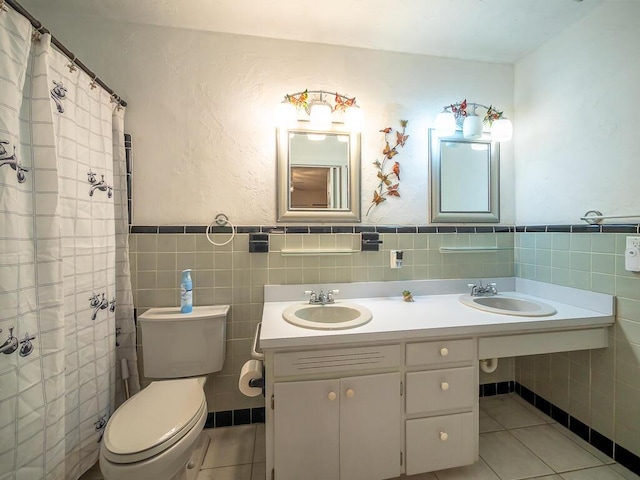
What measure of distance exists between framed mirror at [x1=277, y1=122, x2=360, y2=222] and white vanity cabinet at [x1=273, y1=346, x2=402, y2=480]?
2.73 ft

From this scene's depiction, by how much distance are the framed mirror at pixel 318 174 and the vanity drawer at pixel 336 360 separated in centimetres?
80

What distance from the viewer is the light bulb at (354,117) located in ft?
5.24

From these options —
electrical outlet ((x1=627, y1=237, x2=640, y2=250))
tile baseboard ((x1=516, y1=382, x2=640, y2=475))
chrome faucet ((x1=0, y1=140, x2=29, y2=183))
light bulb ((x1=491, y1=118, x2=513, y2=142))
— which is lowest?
tile baseboard ((x1=516, y1=382, x2=640, y2=475))

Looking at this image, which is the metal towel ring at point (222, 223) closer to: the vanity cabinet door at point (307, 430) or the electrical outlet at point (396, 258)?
the vanity cabinet door at point (307, 430)

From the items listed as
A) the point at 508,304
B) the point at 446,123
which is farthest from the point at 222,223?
the point at 508,304

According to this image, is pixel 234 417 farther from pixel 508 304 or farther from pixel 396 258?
pixel 508 304

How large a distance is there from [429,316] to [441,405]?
385mm

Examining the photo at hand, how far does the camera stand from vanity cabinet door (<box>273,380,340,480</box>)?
3.53 ft

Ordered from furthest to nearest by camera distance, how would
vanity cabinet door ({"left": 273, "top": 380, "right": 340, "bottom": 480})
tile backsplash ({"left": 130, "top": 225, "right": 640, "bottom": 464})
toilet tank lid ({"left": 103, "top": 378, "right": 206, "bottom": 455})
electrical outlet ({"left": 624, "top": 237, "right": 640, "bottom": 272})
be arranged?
tile backsplash ({"left": 130, "top": 225, "right": 640, "bottom": 464}) → electrical outlet ({"left": 624, "top": 237, "right": 640, "bottom": 272}) → vanity cabinet door ({"left": 273, "top": 380, "right": 340, "bottom": 480}) → toilet tank lid ({"left": 103, "top": 378, "right": 206, "bottom": 455})

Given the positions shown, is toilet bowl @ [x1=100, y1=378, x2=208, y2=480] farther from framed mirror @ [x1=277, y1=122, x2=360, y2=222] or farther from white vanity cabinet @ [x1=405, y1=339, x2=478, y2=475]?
framed mirror @ [x1=277, y1=122, x2=360, y2=222]

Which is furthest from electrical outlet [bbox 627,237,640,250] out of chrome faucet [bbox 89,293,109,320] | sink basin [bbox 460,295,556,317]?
chrome faucet [bbox 89,293,109,320]

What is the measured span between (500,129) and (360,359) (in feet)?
5.58

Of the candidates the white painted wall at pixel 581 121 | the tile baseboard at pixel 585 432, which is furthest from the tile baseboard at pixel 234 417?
the white painted wall at pixel 581 121

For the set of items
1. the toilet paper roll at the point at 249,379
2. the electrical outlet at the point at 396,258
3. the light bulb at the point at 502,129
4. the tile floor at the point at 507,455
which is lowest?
the tile floor at the point at 507,455
